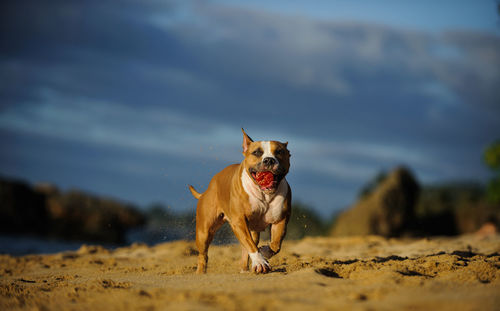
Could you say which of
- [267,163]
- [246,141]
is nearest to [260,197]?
[267,163]

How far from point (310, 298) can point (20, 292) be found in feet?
10.7

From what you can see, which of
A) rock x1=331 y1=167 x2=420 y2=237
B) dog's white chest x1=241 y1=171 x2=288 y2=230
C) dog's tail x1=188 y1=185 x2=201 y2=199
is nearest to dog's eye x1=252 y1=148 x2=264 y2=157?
dog's white chest x1=241 y1=171 x2=288 y2=230

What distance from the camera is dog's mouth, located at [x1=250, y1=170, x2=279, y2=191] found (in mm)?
5648

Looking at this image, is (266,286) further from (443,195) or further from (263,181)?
(443,195)

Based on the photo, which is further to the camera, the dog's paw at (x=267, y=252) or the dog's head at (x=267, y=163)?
the dog's paw at (x=267, y=252)

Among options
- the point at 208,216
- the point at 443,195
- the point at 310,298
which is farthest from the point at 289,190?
the point at 443,195

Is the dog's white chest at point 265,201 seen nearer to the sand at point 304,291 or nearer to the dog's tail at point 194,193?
the sand at point 304,291

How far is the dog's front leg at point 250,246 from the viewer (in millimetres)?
5465

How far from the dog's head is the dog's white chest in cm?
11

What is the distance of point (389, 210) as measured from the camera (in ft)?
59.8

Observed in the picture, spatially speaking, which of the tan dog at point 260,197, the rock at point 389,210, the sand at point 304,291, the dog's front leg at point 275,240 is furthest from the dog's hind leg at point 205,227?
the rock at point 389,210

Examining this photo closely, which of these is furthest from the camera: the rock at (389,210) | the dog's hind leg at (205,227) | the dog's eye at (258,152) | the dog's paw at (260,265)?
the rock at (389,210)

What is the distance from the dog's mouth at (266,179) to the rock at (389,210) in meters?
12.8

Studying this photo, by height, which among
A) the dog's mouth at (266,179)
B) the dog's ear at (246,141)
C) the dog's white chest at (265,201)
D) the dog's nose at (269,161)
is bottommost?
the dog's white chest at (265,201)
